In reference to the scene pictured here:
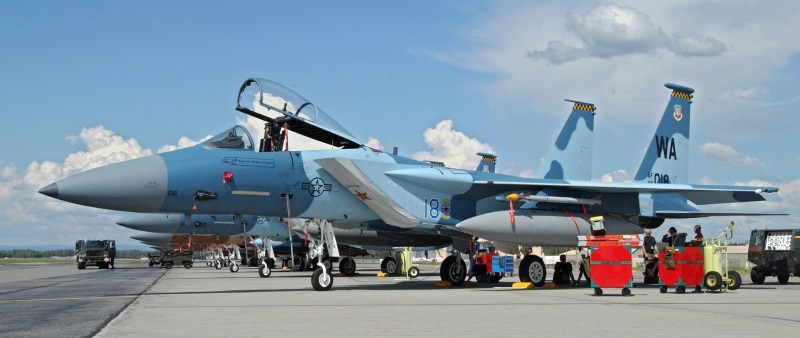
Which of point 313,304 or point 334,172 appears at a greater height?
point 334,172

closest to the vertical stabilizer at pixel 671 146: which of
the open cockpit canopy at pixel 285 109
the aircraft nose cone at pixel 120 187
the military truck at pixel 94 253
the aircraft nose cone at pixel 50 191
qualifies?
the open cockpit canopy at pixel 285 109

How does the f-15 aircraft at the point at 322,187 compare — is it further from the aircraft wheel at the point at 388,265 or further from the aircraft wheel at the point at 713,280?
the aircraft wheel at the point at 388,265

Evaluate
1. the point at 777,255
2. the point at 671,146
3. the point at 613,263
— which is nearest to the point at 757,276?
the point at 777,255

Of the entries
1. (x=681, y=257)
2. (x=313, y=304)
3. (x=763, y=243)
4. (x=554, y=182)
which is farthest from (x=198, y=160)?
(x=763, y=243)

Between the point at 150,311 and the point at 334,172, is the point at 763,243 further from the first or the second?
the point at 150,311

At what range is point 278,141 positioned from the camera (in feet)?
46.8

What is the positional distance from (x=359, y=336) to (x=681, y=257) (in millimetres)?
8327

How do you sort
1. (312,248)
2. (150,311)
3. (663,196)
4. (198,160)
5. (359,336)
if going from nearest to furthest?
(359,336)
(150,311)
(198,160)
(312,248)
(663,196)

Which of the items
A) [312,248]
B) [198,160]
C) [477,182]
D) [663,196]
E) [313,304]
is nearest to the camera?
[313,304]

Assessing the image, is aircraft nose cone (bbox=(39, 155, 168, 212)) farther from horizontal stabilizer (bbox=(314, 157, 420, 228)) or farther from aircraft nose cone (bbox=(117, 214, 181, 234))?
aircraft nose cone (bbox=(117, 214, 181, 234))

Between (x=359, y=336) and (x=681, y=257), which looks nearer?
(x=359, y=336)

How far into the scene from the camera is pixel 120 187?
1216 centimetres

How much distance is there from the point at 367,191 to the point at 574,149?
8052mm

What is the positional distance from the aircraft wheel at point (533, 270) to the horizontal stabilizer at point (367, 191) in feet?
7.85
